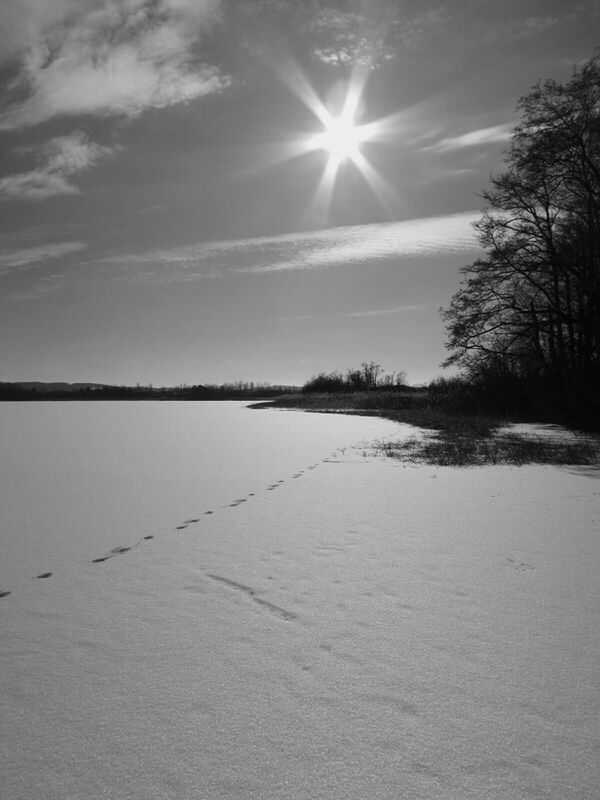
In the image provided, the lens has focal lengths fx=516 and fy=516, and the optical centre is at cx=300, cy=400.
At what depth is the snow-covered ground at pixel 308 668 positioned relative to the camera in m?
1.53

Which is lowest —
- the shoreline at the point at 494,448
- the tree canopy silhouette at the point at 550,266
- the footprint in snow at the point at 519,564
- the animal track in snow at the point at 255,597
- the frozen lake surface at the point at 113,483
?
the frozen lake surface at the point at 113,483

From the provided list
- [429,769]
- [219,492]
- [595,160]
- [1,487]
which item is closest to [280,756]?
[429,769]

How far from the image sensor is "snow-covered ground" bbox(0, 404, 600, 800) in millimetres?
1532

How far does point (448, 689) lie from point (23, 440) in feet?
45.7

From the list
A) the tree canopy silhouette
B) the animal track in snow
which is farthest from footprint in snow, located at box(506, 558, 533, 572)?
the tree canopy silhouette

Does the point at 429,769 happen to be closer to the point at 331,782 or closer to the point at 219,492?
the point at 331,782

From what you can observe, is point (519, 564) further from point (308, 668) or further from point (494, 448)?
point (494, 448)

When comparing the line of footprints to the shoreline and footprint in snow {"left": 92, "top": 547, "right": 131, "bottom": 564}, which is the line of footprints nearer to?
footprint in snow {"left": 92, "top": 547, "right": 131, "bottom": 564}

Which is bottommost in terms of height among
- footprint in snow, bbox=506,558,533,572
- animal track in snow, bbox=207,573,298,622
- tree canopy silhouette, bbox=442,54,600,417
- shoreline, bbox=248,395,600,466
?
animal track in snow, bbox=207,573,298,622

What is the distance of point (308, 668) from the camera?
2.13 meters

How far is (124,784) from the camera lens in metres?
1.48

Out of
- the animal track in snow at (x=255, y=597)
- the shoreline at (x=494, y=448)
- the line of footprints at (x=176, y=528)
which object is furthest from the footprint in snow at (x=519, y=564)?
the shoreline at (x=494, y=448)

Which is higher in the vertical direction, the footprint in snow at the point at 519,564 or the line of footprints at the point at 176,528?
the footprint in snow at the point at 519,564

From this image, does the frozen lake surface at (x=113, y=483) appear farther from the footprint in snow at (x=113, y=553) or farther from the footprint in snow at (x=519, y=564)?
the footprint in snow at (x=519, y=564)
